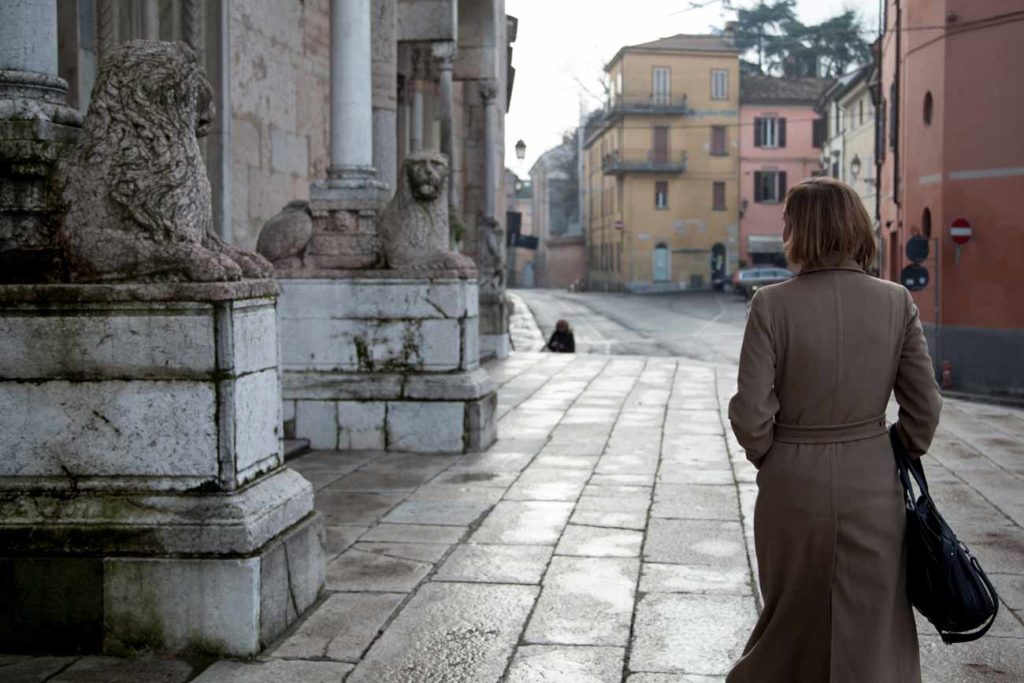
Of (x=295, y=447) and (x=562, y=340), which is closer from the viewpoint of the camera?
(x=295, y=447)

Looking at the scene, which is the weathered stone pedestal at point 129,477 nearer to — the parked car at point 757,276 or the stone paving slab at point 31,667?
the stone paving slab at point 31,667

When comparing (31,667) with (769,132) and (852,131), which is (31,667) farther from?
(769,132)

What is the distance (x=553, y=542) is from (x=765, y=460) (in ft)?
8.67

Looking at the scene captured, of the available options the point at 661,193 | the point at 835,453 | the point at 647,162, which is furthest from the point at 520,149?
the point at 835,453

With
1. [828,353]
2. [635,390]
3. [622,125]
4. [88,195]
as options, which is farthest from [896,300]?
[622,125]

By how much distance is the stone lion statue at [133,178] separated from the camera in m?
4.14

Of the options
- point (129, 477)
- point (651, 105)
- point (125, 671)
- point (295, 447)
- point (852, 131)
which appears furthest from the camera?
point (651, 105)

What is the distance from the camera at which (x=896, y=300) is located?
10.2 ft

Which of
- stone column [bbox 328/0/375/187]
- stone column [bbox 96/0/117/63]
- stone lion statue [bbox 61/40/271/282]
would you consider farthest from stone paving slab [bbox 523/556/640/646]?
stone column [bbox 96/0/117/63]

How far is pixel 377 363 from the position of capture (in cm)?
830

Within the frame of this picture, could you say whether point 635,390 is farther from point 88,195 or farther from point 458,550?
point 88,195

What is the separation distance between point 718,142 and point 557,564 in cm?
5592

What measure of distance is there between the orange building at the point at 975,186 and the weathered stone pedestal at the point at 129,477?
52.3 ft

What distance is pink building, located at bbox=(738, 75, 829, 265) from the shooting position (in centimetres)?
5859
